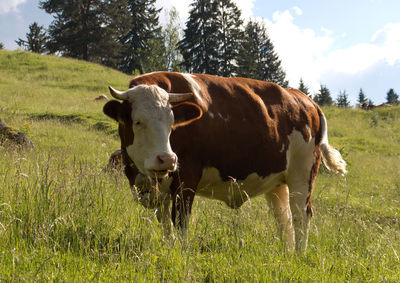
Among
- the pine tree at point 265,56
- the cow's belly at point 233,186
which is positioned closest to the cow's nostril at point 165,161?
the cow's belly at point 233,186

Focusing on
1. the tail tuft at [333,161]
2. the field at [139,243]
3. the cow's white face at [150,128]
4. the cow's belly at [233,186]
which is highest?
the cow's white face at [150,128]

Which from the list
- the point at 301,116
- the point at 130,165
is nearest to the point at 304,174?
the point at 301,116

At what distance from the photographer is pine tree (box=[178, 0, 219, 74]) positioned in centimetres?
4797

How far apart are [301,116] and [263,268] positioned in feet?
10.2

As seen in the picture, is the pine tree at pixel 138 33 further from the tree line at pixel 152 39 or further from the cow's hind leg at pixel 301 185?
the cow's hind leg at pixel 301 185

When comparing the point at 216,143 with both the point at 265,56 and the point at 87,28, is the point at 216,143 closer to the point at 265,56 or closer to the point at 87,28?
the point at 87,28

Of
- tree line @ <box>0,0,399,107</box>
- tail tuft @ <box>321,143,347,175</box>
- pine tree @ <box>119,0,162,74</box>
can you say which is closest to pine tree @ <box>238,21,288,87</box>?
tree line @ <box>0,0,399,107</box>

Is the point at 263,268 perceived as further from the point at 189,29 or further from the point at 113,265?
the point at 189,29

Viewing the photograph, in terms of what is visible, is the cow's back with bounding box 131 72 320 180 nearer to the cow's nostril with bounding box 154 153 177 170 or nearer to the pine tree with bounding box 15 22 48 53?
the cow's nostril with bounding box 154 153 177 170

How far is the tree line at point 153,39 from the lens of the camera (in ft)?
148

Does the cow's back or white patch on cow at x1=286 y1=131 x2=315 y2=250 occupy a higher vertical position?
the cow's back

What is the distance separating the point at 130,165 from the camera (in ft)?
13.1

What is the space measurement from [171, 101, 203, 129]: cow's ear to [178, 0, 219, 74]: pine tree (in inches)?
1758

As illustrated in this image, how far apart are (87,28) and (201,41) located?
46.5ft
